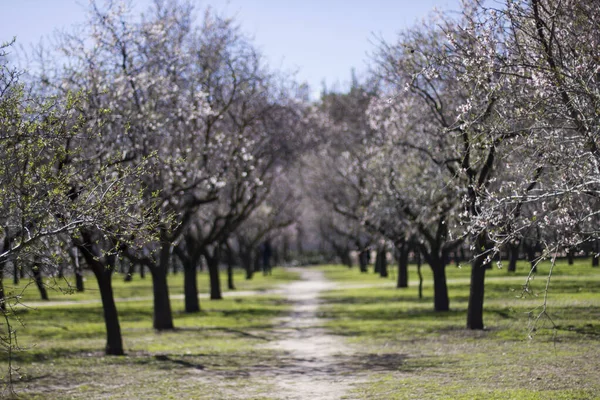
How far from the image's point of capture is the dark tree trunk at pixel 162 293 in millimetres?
26000

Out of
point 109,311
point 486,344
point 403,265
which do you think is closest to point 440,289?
point 486,344

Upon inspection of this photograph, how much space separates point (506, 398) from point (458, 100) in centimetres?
1138

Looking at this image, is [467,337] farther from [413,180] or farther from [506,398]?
[506,398]

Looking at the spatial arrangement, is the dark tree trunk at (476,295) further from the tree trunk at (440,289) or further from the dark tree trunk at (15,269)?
the dark tree trunk at (15,269)

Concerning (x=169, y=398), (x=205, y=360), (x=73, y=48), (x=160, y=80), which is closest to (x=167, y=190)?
(x=160, y=80)

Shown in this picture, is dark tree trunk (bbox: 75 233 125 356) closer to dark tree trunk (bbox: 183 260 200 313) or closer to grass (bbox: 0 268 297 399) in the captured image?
grass (bbox: 0 268 297 399)

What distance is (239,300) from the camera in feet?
134

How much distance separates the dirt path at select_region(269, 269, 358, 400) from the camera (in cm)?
1424

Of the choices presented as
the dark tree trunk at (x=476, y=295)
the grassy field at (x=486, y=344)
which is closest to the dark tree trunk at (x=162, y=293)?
the grassy field at (x=486, y=344)

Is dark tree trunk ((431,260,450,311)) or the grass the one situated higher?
dark tree trunk ((431,260,450,311))

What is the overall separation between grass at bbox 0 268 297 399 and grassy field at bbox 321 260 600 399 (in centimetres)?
272

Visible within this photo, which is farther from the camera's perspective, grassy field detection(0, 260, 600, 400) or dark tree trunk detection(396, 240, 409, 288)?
dark tree trunk detection(396, 240, 409, 288)

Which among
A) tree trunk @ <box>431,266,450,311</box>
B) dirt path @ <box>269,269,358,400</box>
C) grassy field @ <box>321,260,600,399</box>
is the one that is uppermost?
tree trunk @ <box>431,266,450,311</box>

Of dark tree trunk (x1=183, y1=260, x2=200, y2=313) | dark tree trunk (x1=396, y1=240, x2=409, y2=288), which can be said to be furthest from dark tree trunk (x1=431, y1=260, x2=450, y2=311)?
dark tree trunk (x1=396, y1=240, x2=409, y2=288)
